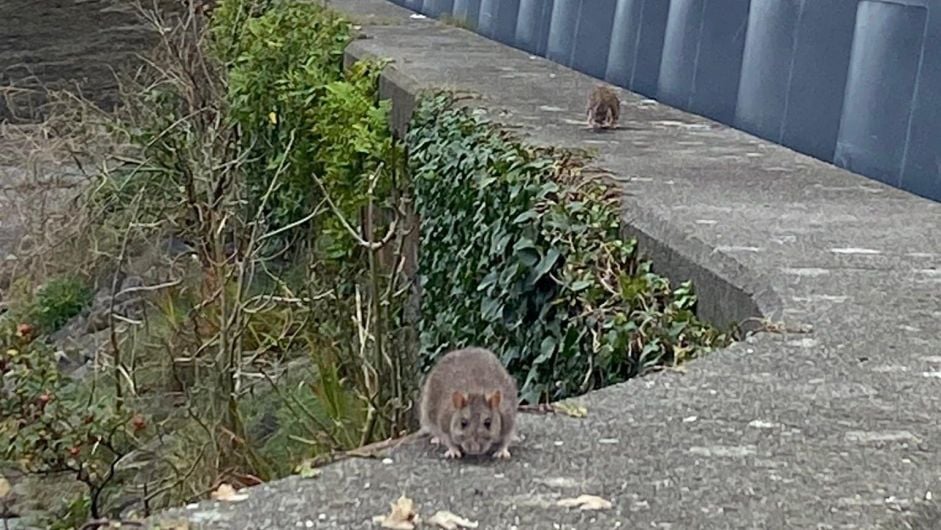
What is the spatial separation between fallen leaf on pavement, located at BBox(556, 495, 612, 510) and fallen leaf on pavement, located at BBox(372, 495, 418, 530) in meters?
0.31

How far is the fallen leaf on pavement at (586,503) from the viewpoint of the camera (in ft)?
11.6

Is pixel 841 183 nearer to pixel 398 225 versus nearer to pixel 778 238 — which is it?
pixel 778 238

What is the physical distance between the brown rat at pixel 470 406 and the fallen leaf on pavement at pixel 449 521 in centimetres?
42

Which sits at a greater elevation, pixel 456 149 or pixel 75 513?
pixel 456 149

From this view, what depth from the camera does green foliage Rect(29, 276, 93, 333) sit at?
12.1m

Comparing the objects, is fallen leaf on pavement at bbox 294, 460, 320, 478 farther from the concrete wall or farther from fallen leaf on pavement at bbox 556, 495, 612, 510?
the concrete wall

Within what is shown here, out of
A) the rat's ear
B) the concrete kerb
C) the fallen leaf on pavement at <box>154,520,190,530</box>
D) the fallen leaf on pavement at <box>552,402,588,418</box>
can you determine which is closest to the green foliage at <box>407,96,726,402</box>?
the concrete kerb

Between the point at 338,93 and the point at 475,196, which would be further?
the point at 338,93

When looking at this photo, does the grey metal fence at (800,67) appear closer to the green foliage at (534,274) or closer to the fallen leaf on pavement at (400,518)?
the green foliage at (534,274)

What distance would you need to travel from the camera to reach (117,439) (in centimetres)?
830

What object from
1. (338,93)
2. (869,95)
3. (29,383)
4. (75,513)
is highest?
(869,95)

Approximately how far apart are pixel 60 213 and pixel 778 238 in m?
7.33

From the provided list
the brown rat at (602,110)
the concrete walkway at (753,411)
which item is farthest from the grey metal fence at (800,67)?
the brown rat at (602,110)

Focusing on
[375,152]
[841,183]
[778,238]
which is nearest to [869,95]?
[841,183]
